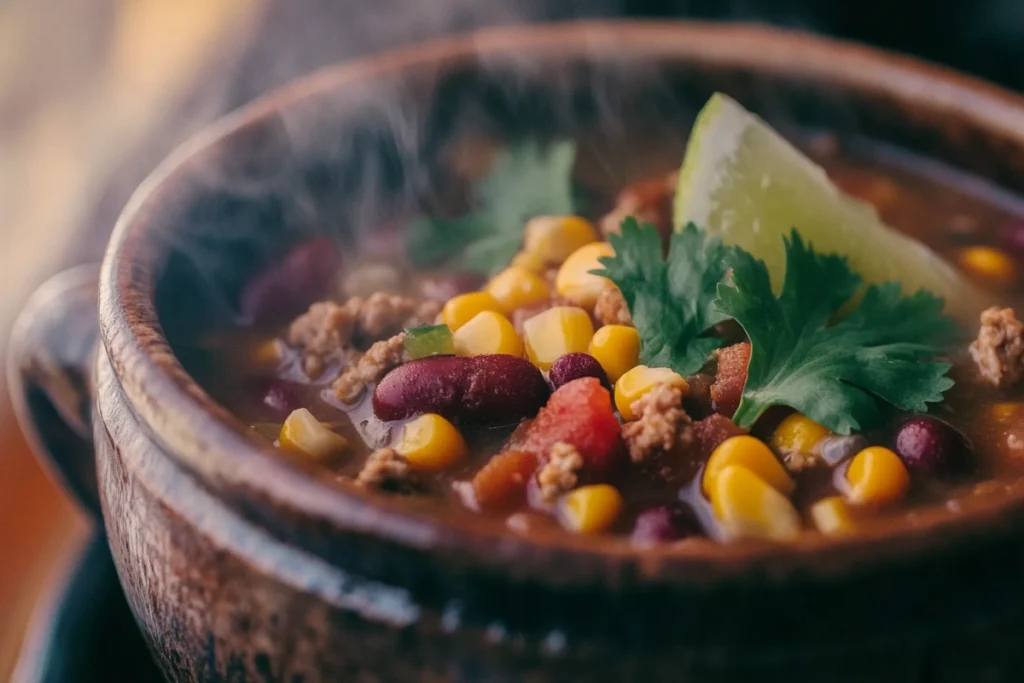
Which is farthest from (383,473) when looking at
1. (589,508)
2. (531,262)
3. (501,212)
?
(501,212)

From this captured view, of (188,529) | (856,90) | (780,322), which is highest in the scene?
(856,90)

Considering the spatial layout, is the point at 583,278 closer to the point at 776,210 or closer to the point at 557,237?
the point at 557,237

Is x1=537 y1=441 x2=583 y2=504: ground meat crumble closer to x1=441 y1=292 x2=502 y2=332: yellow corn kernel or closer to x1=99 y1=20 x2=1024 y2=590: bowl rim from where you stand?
x1=99 y1=20 x2=1024 y2=590: bowl rim

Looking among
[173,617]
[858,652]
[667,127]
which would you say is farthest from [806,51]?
[173,617]

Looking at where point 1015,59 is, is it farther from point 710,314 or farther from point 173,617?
point 173,617

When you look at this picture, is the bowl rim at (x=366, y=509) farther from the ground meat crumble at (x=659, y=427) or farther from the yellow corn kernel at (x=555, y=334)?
the yellow corn kernel at (x=555, y=334)

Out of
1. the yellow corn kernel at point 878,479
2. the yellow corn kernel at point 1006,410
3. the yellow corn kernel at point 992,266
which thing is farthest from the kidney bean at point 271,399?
the yellow corn kernel at point 992,266

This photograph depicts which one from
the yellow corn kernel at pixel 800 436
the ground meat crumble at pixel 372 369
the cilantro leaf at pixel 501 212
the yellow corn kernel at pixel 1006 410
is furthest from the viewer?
the cilantro leaf at pixel 501 212

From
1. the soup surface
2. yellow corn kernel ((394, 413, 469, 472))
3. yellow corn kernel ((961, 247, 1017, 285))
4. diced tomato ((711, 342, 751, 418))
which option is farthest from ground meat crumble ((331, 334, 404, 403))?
yellow corn kernel ((961, 247, 1017, 285))
